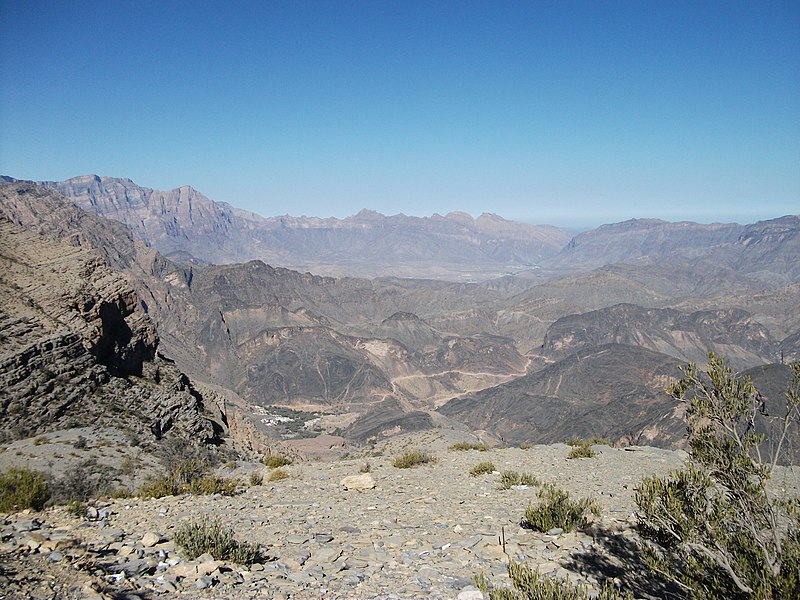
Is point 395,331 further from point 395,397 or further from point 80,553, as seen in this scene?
point 80,553

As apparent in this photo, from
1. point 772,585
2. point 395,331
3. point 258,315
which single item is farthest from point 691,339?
point 772,585

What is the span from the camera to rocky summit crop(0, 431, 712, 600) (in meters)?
6.63

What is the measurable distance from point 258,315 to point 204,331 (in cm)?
1930

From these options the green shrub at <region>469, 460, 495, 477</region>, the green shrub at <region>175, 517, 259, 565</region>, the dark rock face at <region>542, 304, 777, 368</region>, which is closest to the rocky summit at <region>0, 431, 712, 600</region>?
the green shrub at <region>175, 517, 259, 565</region>

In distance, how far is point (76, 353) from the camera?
23.9m

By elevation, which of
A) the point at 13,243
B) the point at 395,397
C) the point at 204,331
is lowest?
the point at 395,397

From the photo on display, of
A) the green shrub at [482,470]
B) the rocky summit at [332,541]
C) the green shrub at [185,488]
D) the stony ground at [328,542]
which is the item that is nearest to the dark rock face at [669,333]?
the green shrub at [482,470]

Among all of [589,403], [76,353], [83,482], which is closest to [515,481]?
[83,482]

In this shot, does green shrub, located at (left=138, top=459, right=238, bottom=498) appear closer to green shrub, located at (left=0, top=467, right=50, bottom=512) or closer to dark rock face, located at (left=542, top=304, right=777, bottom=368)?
green shrub, located at (left=0, top=467, right=50, bottom=512)

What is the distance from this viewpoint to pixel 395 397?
127625mm

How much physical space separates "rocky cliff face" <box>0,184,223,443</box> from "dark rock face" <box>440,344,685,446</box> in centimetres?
5145

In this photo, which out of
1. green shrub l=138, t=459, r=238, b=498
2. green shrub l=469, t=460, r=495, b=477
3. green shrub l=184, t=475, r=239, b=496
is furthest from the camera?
green shrub l=469, t=460, r=495, b=477

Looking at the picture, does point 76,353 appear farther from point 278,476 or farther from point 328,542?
point 328,542

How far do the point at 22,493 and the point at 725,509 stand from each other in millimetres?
12012
